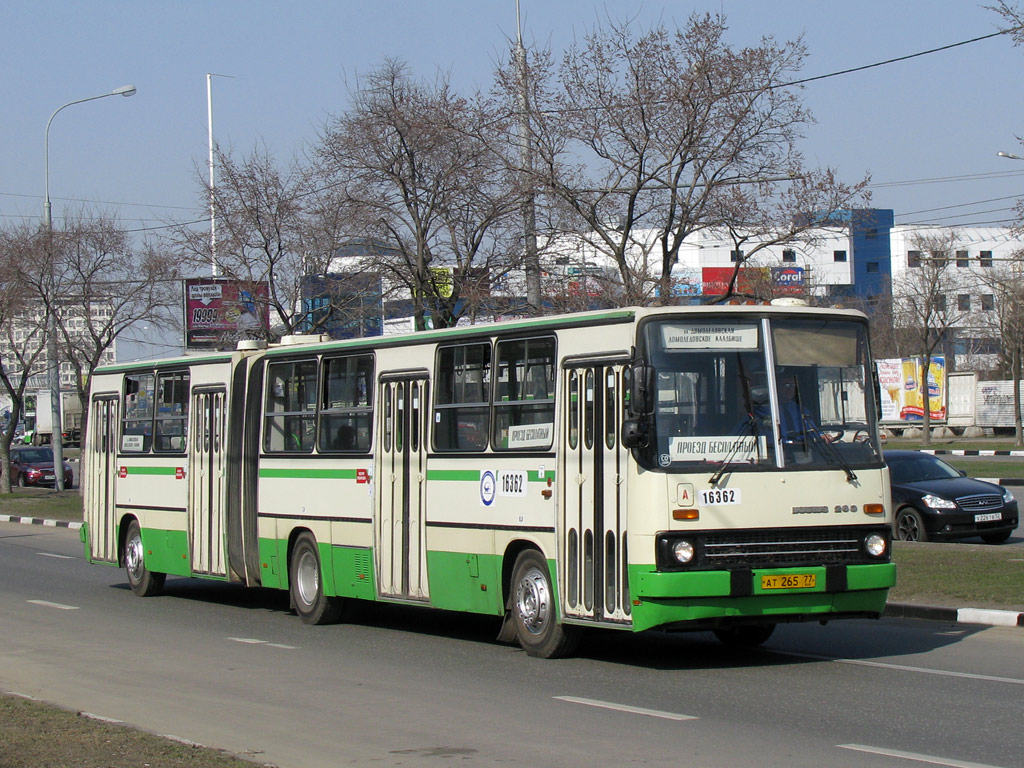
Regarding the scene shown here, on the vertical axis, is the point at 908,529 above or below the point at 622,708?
above

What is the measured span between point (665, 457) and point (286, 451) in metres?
6.26

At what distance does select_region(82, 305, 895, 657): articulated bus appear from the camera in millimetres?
10484

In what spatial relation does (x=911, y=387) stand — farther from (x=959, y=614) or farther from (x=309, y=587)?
(x=309, y=587)

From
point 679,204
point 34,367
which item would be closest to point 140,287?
point 34,367

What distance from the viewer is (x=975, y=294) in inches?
2682

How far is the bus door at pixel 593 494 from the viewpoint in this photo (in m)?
10.8

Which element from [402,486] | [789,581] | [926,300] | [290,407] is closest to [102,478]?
[290,407]

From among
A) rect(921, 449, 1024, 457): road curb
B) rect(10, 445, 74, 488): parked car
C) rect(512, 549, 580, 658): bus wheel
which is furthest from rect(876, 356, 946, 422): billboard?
rect(512, 549, 580, 658): bus wheel

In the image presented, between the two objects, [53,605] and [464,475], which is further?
[53,605]

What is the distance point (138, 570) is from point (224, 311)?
1132 cm

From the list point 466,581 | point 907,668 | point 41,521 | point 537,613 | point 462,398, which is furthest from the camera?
point 41,521

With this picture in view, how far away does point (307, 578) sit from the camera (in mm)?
15180

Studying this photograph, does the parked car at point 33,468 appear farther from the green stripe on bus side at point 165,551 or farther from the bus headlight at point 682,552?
the bus headlight at point 682,552

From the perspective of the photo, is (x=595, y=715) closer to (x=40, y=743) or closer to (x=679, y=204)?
(x=40, y=743)
